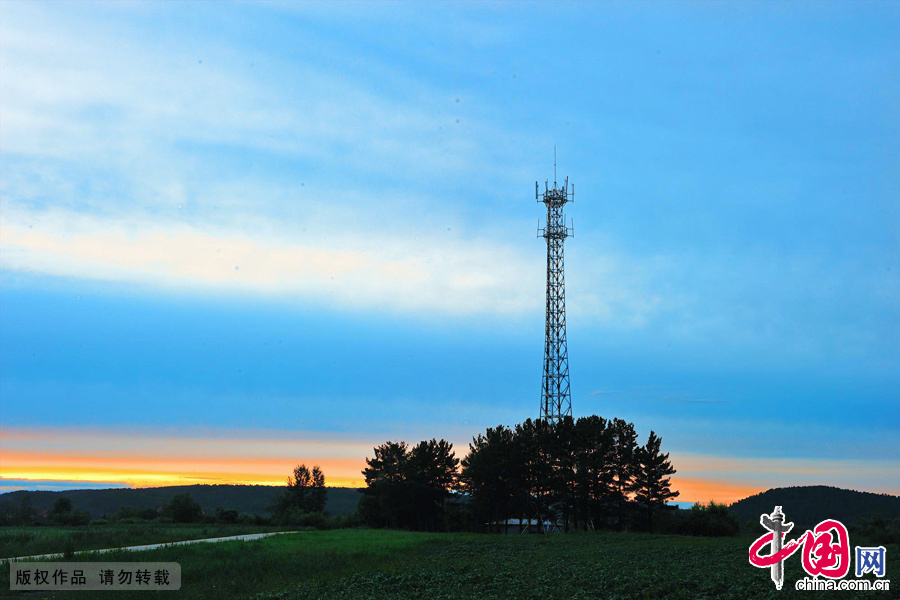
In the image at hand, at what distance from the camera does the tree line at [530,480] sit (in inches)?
3049

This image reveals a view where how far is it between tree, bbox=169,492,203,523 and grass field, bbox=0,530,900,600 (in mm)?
50862

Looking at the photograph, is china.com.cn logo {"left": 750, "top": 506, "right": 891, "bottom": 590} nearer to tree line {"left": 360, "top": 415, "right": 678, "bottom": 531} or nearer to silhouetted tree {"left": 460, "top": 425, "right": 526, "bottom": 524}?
tree line {"left": 360, "top": 415, "right": 678, "bottom": 531}

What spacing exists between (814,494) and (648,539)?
84187 mm

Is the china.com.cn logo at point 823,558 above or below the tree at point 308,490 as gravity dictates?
above

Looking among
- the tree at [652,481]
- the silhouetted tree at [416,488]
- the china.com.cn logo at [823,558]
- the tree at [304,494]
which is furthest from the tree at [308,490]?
the china.com.cn logo at [823,558]

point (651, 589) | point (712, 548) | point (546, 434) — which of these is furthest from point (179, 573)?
point (546, 434)

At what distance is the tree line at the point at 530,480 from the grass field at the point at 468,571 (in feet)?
92.0

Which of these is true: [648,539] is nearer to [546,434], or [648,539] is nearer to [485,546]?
[485,546]

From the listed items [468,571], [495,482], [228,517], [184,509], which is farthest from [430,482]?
[468,571]

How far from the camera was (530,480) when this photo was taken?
82875 mm

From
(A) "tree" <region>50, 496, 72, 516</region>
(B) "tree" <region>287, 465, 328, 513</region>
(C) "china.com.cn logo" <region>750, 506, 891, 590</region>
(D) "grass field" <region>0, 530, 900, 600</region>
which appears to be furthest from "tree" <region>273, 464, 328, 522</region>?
(C) "china.com.cn logo" <region>750, 506, 891, 590</region>

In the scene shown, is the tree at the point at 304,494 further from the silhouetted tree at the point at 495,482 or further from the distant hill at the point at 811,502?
the distant hill at the point at 811,502

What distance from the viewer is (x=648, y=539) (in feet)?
183

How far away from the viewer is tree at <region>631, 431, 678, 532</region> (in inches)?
3034
